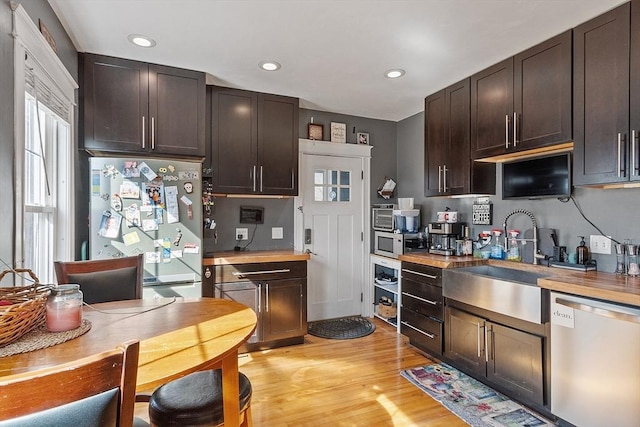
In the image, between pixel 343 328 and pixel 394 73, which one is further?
pixel 343 328

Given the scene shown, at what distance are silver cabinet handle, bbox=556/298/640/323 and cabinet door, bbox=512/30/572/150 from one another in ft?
3.60

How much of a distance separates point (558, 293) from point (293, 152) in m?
2.61

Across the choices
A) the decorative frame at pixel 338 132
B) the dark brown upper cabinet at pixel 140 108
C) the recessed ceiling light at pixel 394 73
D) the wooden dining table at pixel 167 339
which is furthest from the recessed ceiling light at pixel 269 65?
the wooden dining table at pixel 167 339

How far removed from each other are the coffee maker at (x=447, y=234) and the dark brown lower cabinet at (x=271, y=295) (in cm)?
137

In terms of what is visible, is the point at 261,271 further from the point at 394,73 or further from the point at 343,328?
the point at 394,73

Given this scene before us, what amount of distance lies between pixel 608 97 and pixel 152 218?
3.31 metres

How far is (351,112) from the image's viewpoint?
4.19 metres

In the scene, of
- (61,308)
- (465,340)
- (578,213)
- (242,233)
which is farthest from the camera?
(242,233)

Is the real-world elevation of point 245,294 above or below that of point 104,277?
below

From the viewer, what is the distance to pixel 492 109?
112 inches

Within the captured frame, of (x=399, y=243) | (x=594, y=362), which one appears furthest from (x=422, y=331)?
(x=594, y=362)

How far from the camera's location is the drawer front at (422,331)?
9.80 feet

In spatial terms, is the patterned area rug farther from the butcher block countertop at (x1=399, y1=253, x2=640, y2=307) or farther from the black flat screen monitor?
the black flat screen monitor

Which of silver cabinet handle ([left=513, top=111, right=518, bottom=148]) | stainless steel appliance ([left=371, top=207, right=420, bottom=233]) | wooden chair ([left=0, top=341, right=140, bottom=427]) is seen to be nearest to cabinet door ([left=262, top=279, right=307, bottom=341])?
stainless steel appliance ([left=371, top=207, right=420, bottom=233])
